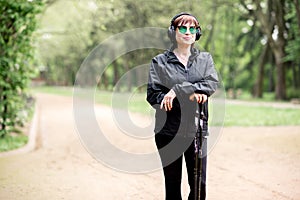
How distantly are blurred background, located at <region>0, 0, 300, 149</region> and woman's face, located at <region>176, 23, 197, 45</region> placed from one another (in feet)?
6.69

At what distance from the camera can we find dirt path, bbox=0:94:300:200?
5422 millimetres

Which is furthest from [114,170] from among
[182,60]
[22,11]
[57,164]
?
[22,11]

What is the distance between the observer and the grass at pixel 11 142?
8955 millimetres

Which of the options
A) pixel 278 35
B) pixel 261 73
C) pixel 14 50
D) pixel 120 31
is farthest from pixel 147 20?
pixel 14 50

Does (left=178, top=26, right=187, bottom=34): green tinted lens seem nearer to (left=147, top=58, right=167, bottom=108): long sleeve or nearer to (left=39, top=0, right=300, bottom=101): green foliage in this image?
(left=147, top=58, right=167, bottom=108): long sleeve

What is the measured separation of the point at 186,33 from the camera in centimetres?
345

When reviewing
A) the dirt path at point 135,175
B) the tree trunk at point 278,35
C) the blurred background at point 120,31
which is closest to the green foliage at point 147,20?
the blurred background at point 120,31

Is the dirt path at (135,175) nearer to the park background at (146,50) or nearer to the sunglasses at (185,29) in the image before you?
the park background at (146,50)

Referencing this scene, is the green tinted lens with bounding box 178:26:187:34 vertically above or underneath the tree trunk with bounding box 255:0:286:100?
underneath

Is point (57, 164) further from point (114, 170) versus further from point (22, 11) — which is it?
point (22, 11)

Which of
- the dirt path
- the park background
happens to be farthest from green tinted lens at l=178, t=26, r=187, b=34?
the dirt path

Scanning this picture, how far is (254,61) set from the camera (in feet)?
130

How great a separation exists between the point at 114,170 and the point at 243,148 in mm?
3673

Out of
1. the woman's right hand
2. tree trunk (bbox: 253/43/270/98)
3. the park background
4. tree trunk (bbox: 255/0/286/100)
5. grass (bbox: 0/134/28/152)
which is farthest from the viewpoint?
tree trunk (bbox: 253/43/270/98)
